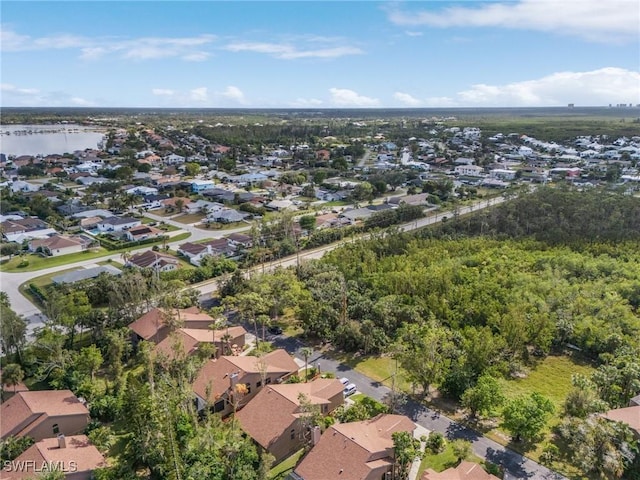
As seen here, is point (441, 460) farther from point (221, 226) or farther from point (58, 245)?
point (58, 245)

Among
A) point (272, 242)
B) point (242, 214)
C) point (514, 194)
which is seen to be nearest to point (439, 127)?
point (514, 194)

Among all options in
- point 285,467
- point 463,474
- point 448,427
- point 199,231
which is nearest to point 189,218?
point 199,231

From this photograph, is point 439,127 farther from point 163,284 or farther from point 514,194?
point 163,284

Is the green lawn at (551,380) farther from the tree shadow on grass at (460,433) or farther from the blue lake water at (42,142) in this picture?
the blue lake water at (42,142)

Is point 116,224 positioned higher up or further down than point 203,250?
higher up

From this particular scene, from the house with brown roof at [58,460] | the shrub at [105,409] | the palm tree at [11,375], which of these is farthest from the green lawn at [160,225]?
the house with brown roof at [58,460]
